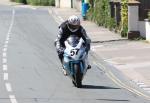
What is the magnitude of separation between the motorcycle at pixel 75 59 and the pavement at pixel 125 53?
1.91 metres

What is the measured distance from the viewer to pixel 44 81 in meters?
18.7

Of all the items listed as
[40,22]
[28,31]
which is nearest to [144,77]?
[28,31]

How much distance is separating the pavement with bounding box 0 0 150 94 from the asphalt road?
0.59 m

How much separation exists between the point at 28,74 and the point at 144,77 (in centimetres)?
349

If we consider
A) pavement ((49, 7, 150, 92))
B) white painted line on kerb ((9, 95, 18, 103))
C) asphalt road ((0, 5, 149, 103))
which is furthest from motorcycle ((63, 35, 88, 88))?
white painted line on kerb ((9, 95, 18, 103))

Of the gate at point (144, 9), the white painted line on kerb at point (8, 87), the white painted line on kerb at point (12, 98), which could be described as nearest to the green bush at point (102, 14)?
the gate at point (144, 9)

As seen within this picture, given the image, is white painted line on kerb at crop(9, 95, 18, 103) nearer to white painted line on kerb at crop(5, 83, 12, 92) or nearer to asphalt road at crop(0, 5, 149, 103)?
asphalt road at crop(0, 5, 149, 103)

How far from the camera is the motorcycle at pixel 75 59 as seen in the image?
1738 centimetres

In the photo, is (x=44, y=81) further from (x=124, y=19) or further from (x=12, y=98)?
(x=124, y=19)

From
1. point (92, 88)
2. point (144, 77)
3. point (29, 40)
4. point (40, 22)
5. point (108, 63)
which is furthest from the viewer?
point (40, 22)

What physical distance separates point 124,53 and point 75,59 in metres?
9.47

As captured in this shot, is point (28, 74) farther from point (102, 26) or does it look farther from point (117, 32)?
point (102, 26)

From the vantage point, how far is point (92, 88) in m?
17.5

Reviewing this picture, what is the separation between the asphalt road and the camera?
15.6 m
